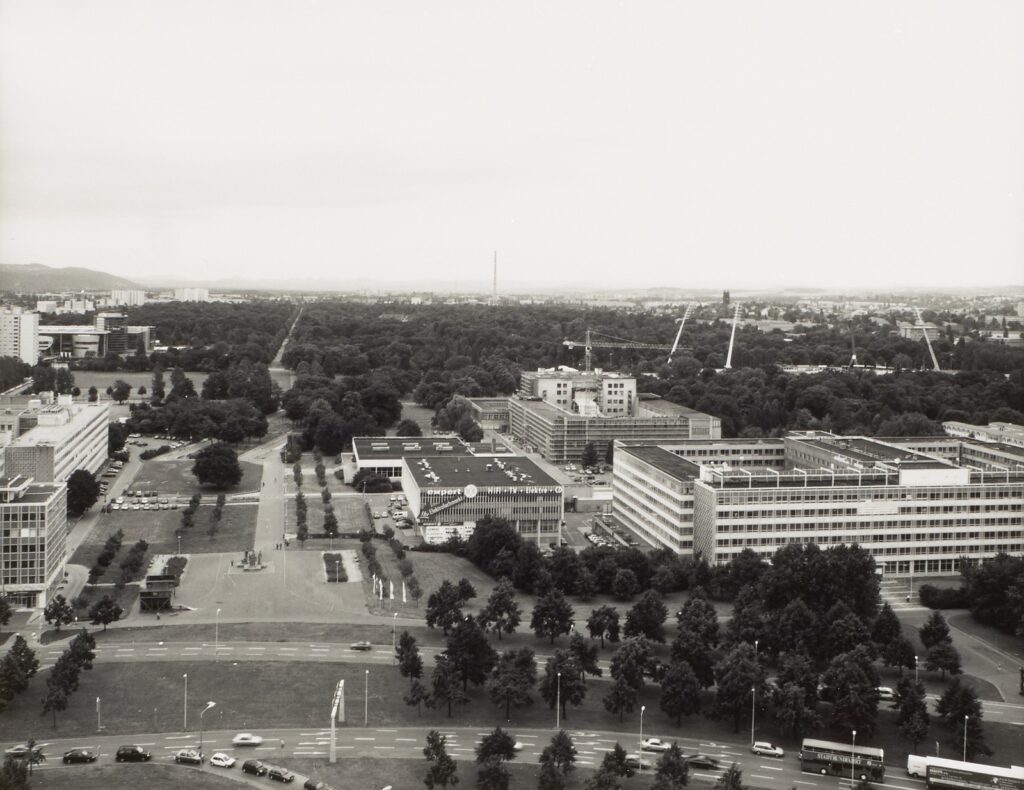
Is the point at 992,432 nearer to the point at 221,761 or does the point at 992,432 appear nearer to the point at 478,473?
the point at 478,473

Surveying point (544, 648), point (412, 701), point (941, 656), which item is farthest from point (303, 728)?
point (941, 656)

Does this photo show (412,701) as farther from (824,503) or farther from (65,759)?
(824,503)

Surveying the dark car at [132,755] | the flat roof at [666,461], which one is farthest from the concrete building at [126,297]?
the dark car at [132,755]

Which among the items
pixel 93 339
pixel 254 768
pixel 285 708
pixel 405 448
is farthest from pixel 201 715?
pixel 93 339

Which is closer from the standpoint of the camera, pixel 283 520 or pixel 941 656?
pixel 941 656

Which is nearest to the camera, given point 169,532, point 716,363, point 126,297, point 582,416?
point 169,532

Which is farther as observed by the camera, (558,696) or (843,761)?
(558,696)

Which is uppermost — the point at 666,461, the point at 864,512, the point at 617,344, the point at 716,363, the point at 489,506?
the point at 617,344

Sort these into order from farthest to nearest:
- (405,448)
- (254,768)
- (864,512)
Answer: (405,448)
(864,512)
(254,768)
